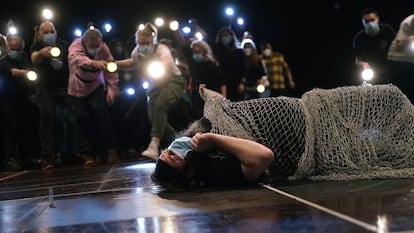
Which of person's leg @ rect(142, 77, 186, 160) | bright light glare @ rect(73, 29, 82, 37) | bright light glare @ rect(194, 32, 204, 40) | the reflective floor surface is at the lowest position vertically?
the reflective floor surface

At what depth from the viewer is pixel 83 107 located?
4.24m

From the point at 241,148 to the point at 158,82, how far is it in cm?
200

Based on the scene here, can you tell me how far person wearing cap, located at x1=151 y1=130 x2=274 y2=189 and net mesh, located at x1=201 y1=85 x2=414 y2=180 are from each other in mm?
145

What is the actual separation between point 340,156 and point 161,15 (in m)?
6.13

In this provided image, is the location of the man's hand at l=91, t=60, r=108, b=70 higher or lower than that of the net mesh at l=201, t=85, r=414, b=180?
higher

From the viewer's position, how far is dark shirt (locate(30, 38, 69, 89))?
4398 mm

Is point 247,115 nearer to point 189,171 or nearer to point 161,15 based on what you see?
point 189,171

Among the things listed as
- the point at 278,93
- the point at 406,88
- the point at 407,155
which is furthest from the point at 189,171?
the point at 278,93

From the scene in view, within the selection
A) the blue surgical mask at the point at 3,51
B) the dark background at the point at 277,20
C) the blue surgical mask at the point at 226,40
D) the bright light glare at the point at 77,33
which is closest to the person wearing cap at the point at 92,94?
the blue surgical mask at the point at 3,51

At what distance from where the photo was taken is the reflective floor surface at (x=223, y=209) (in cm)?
136

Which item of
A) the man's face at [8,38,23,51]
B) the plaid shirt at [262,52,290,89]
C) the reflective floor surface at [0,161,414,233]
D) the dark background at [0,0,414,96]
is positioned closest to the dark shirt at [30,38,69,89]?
the man's face at [8,38,23,51]

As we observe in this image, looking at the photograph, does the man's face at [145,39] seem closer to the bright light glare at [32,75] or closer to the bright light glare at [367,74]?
the bright light glare at [32,75]

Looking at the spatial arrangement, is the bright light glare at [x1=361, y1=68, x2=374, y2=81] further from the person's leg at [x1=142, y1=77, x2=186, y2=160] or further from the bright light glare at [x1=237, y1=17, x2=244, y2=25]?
the bright light glare at [x1=237, y1=17, x2=244, y2=25]

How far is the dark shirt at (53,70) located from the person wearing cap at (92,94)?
17 cm
